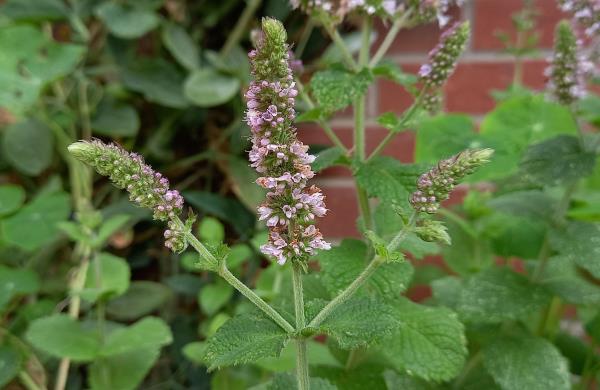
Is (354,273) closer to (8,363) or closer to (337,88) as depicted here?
(337,88)

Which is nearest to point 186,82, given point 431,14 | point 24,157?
point 24,157

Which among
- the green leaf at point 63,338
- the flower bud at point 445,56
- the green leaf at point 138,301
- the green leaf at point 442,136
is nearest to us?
the flower bud at point 445,56

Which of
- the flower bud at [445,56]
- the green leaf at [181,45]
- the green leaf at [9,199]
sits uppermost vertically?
the flower bud at [445,56]

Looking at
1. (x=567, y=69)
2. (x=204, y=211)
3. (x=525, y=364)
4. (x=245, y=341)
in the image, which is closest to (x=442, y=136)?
(x=567, y=69)

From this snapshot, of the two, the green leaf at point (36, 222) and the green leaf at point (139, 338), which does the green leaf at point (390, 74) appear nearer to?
the green leaf at point (139, 338)

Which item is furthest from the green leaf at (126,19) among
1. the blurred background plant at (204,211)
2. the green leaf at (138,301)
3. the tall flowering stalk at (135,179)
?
the tall flowering stalk at (135,179)
